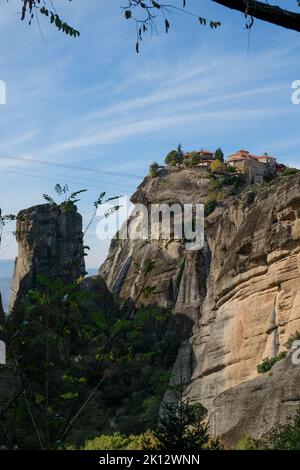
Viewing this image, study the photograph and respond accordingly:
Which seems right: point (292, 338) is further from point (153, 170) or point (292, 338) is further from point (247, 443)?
point (153, 170)

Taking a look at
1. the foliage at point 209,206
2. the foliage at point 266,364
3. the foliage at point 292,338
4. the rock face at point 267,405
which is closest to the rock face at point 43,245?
the foliage at point 209,206

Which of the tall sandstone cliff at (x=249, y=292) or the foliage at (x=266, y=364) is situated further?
the tall sandstone cliff at (x=249, y=292)

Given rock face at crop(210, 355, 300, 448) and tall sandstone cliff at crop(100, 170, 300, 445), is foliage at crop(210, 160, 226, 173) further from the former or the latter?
rock face at crop(210, 355, 300, 448)

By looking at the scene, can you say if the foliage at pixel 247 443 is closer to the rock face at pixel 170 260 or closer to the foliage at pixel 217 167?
the rock face at pixel 170 260

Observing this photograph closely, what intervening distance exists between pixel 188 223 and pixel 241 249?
34371 mm

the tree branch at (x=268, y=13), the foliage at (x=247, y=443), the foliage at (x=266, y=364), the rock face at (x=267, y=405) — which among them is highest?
the tree branch at (x=268, y=13)

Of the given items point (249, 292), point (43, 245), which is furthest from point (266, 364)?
point (43, 245)

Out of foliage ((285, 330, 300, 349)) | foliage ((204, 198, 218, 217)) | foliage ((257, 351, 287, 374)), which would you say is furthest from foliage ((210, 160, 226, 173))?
foliage ((285, 330, 300, 349))

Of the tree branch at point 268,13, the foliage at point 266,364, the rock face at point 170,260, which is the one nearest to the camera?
the tree branch at point 268,13

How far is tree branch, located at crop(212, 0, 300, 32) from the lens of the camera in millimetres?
5348

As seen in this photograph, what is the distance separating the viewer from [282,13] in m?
5.39

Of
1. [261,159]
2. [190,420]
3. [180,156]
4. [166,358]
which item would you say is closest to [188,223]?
[166,358]

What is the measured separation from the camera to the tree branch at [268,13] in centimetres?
535
